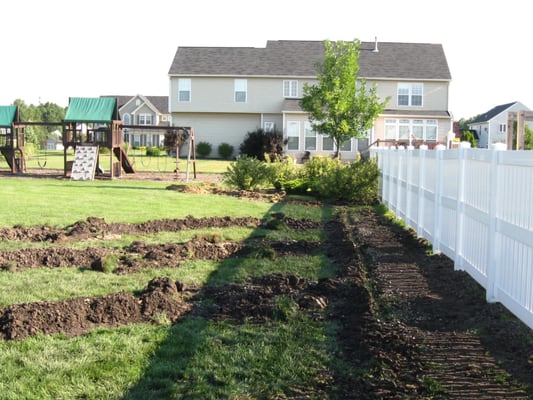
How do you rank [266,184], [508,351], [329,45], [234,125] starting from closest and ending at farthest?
[508,351], [266,184], [329,45], [234,125]

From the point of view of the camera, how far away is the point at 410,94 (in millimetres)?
45406

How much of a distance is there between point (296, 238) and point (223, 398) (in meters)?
7.75

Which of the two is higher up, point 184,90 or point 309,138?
point 184,90

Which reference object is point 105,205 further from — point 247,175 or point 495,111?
point 495,111

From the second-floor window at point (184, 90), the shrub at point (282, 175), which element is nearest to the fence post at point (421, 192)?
the shrub at point (282, 175)

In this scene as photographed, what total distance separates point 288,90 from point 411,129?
878 centimetres

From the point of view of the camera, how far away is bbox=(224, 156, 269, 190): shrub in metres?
21.7

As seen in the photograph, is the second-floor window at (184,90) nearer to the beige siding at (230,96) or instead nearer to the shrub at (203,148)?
the beige siding at (230,96)

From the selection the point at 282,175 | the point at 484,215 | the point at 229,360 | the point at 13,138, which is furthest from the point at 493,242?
the point at 13,138

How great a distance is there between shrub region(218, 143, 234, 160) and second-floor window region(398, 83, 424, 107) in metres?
11.9

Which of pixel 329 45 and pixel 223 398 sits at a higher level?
pixel 329 45

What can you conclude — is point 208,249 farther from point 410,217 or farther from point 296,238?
point 410,217

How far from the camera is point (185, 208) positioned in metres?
16.6

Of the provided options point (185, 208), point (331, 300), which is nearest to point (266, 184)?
point (185, 208)
